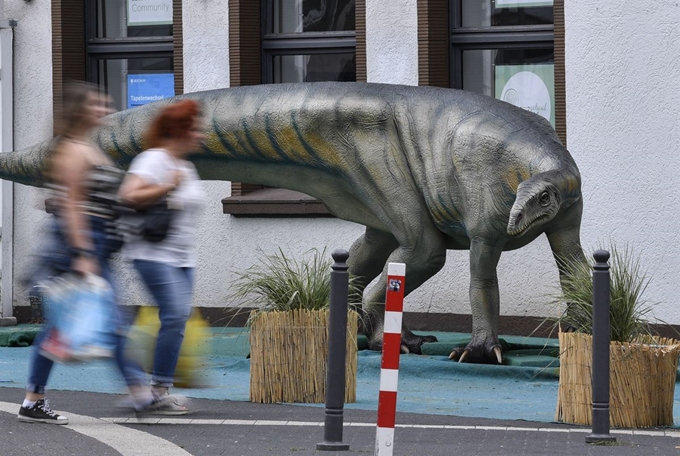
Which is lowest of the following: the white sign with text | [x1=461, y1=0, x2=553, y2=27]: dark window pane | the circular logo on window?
the circular logo on window

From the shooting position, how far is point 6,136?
51.5 ft

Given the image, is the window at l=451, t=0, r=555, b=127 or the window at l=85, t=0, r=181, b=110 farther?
the window at l=85, t=0, r=181, b=110

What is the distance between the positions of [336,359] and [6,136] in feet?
30.7

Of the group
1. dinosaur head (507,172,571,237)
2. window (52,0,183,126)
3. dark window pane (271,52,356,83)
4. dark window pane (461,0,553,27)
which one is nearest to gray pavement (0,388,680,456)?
dinosaur head (507,172,571,237)

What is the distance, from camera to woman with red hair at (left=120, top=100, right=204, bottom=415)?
7773 millimetres

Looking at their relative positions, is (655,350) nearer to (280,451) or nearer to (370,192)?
(280,451)

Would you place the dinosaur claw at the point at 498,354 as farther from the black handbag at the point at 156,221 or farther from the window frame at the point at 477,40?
the black handbag at the point at 156,221

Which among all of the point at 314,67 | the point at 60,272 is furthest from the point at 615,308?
the point at 314,67

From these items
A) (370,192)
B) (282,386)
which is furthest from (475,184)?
(282,386)

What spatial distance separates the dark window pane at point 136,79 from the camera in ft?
52.8

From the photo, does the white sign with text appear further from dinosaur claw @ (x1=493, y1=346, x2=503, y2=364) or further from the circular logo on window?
dinosaur claw @ (x1=493, y1=346, x2=503, y2=364)

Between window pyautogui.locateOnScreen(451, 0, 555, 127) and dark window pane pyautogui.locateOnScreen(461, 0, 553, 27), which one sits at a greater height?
dark window pane pyautogui.locateOnScreen(461, 0, 553, 27)

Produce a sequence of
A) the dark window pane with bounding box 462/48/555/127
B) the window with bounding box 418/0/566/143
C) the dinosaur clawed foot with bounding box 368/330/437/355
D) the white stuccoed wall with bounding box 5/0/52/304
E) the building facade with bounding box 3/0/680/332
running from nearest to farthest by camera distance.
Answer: the dinosaur clawed foot with bounding box 368/330/437/355
the building facade with bounding box 3/0/680/332
the window with bounding box 418/0/566/143
the dark window pane with bounding box 462/48/555/127
the white stuccoed wall with bounding box 5/0/52/304

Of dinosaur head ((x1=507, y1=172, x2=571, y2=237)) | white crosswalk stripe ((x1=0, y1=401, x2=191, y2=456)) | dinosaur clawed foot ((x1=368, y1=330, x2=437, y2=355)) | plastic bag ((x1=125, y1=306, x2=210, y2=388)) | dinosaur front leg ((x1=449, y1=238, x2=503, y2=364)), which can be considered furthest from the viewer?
dinosaur clawed foot ((x1=368, y1=330, x2=437, y2=355))
